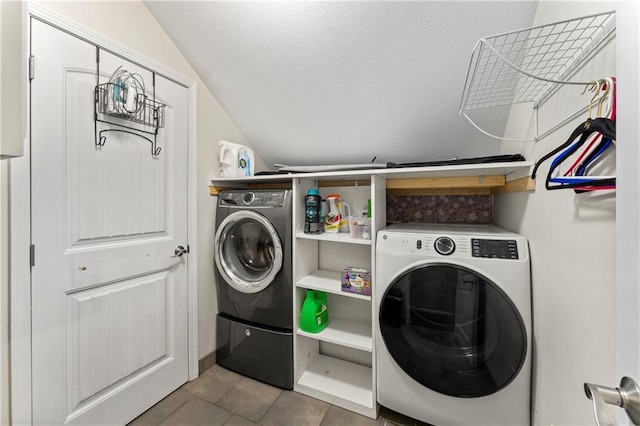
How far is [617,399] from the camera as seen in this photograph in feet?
1.31

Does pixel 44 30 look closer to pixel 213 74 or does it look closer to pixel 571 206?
pixel 213 74

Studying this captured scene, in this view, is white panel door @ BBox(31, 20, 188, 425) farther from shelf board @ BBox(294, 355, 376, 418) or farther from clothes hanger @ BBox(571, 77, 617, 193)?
clothes hanger @ BBox(571, 77, 617, 193)

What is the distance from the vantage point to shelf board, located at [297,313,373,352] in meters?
1.57

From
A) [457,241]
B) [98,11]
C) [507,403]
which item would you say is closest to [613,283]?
[457,241]

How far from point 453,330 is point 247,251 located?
60.2 inches

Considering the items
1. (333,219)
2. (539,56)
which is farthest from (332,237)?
(539,56)

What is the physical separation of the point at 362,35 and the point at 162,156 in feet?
4.63

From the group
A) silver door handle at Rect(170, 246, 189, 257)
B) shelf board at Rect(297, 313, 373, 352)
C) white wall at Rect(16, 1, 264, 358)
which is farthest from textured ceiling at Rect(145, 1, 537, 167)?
shelf board at Rect(297, 313, 373, 352)

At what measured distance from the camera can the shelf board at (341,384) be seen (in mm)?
1540

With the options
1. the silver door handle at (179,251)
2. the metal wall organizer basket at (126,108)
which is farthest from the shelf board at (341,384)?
the metal wall organizer basket at (126,108)

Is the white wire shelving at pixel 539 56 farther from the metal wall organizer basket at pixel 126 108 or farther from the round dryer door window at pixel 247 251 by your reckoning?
the metal wall organizer basket at pixel 126 108

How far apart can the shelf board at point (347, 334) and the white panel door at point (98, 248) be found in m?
0.98

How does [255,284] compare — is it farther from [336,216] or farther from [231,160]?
[231,160]

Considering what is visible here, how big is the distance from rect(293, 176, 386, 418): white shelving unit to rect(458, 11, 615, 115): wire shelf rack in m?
0.77
